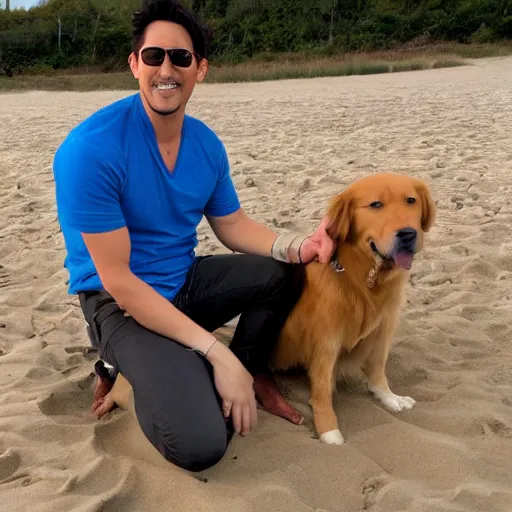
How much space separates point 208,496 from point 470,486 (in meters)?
0.81

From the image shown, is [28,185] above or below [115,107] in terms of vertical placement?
below

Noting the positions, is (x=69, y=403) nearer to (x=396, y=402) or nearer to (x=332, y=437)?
(x=332, y=437)

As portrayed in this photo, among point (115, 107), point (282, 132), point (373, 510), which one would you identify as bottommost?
point (373, 510)

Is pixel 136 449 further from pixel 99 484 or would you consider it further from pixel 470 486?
pixel 470 486

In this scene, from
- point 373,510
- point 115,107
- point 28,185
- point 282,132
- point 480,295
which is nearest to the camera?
point 373,510

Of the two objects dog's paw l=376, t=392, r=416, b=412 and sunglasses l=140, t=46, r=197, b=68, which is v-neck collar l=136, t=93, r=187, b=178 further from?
dog's paw l=376, t=392, r=416, b=412

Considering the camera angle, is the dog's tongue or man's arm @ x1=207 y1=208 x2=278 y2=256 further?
man's arm @ x1=207 y1=208 x2=278 y2=256

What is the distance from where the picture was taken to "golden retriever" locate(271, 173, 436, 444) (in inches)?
83.1

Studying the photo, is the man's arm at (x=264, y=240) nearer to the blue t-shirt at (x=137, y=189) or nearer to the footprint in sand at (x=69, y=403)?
the blue t-shirt at (x=137, y=189)

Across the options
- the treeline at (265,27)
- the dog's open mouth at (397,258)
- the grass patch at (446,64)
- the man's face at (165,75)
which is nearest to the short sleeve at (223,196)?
the man's face at (165,75)

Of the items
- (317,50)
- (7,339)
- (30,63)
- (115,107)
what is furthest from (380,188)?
(30,63)

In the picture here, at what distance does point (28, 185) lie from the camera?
5.77 meters

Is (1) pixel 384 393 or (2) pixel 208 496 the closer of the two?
(2) pixel 208 496

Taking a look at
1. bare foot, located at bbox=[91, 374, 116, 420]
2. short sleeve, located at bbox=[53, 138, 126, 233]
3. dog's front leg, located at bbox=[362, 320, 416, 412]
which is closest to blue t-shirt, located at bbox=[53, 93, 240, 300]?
short sleeve, located at bbox=[53, 138, 126, 233]
